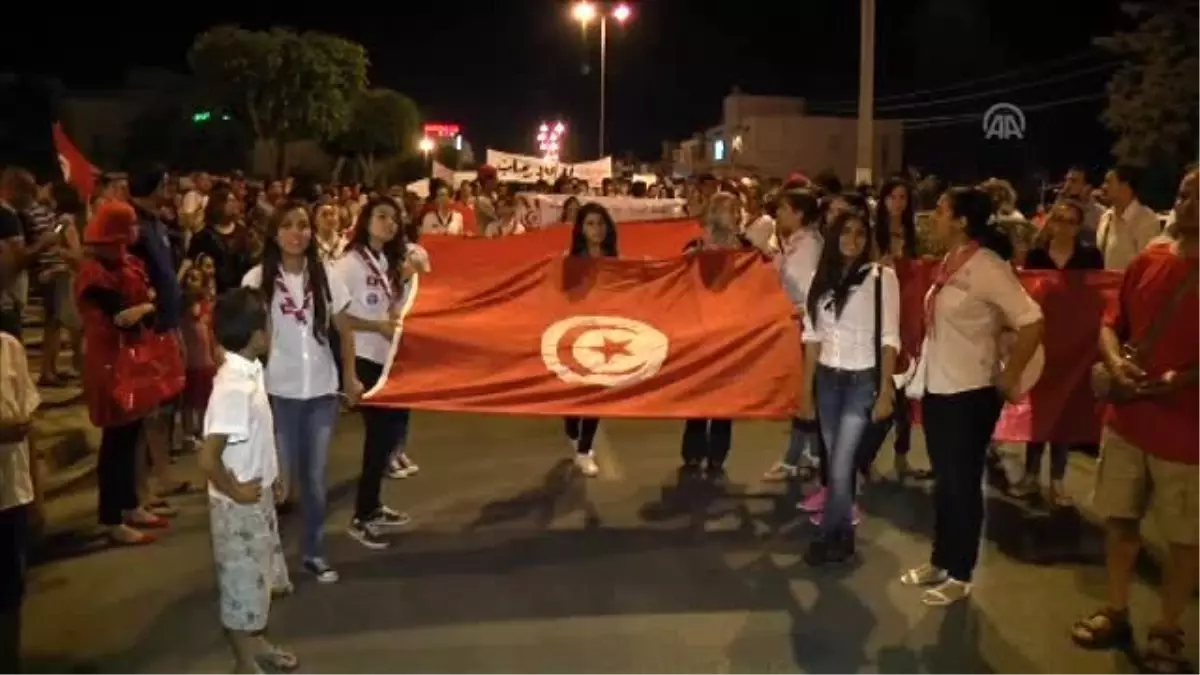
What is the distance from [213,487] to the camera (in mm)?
5496

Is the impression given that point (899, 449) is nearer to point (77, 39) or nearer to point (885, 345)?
point (885, 345)

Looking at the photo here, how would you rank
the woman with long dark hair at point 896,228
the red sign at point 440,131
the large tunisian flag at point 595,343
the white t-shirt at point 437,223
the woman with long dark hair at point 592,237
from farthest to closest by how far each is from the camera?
the red sign at point 440,131 < the white t-shirt at point 437,223 < the woman with long dark hair at point 592,237 < the woman with long dark hair at point 896,228 < the large tunisian flag at point 595,343

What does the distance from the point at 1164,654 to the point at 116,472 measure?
581 cm

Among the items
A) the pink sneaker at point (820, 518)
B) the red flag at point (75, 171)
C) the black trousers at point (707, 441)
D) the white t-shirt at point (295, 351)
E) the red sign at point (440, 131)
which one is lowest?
the pink sneaker at point (820, 518)

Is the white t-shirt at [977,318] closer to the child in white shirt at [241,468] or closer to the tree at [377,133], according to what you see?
the child in white shirt at [241,468]

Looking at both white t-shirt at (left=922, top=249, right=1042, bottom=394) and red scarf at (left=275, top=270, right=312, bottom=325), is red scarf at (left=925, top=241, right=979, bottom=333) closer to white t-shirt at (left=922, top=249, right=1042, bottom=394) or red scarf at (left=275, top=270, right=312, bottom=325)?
white t-shirt at (left=922, top=249, right=1042, bottom=394)

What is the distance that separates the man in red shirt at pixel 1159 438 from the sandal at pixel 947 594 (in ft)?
2.22

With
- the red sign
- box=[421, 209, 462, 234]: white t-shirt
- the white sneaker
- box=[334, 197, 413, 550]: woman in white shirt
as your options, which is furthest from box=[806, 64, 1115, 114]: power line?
box=[334, 197, 413, 550]: woman in white shirt

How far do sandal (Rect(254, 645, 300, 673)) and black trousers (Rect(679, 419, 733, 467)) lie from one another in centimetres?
435

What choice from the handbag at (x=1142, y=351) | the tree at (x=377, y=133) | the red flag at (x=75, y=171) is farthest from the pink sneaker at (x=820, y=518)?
the tree at (x=377, y=133)

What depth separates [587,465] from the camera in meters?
9.77

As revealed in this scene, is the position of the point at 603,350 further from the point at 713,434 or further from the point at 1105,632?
the point at 1105,632

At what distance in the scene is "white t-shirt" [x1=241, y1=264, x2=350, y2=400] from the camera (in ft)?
22.5

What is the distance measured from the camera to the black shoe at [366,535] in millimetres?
7824
